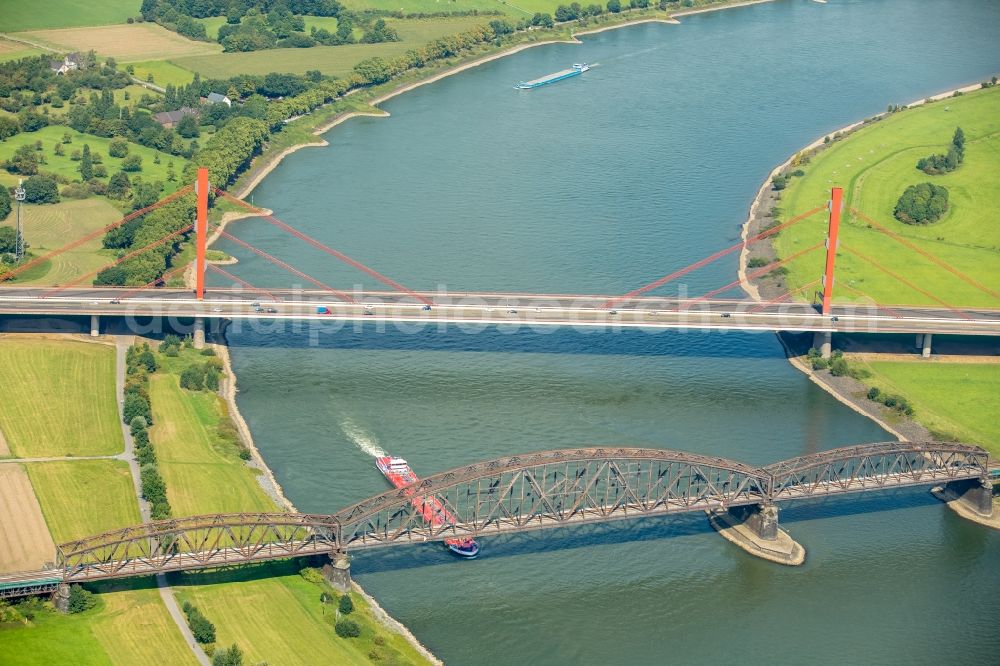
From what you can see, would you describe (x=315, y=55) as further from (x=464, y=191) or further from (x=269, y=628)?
(x=269, y=628)

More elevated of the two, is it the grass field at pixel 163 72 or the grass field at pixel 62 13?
the grass field at pixel 62 13

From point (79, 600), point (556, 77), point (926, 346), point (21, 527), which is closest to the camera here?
point (79, 600)

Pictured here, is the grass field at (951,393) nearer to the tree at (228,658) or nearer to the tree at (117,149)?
the tree at (228,658)

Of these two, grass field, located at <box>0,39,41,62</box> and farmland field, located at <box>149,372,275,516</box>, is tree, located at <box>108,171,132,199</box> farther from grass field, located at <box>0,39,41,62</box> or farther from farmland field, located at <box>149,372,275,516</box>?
grass field, located at <box>0,39,41,62</box>

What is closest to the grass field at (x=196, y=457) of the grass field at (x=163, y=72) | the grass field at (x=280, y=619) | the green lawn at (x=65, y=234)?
the grass field at (x=280, y=619)

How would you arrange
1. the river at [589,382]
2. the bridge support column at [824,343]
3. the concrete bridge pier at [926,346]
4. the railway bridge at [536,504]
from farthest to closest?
the concrete bridge pier at [926,346] → the bridge support column at [824,343] → the river at [589,382] → the railway bridge at [536,504]

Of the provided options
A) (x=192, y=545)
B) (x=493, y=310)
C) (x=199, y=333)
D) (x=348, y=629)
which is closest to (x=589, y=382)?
(x=493, y=310)

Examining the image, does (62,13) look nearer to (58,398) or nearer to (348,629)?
(58,398)
